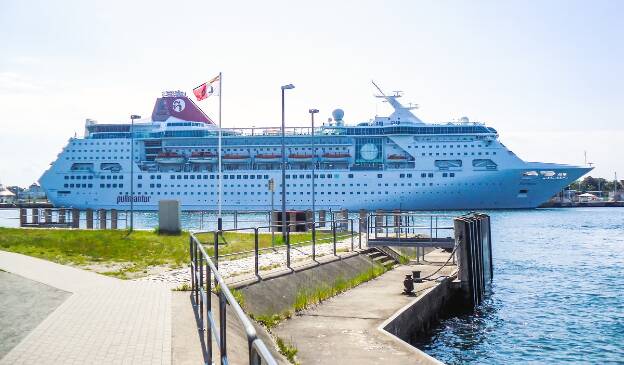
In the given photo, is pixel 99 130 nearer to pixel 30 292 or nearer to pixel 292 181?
pixel 292 181

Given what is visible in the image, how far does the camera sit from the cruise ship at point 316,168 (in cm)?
7169

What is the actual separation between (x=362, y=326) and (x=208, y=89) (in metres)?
19.7

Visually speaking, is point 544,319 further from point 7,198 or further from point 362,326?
point 7,198

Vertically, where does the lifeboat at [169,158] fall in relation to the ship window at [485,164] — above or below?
above

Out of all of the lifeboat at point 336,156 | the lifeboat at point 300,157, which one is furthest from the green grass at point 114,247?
the lifeboat at point 336,156

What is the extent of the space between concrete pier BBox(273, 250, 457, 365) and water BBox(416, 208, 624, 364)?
967 millimetres

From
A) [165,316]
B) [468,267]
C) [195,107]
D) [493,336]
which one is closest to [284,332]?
[165,316]

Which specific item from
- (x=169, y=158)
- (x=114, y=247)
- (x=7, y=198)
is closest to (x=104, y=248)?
(x=114, y=247)

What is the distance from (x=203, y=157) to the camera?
7744cm

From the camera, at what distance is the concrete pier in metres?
8.12

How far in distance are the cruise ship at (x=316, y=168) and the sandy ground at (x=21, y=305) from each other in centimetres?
5706

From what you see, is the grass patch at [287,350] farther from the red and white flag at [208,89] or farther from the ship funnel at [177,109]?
the ship funnel at [177,109]

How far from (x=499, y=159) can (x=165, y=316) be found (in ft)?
223

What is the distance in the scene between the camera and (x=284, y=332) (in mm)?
9500
